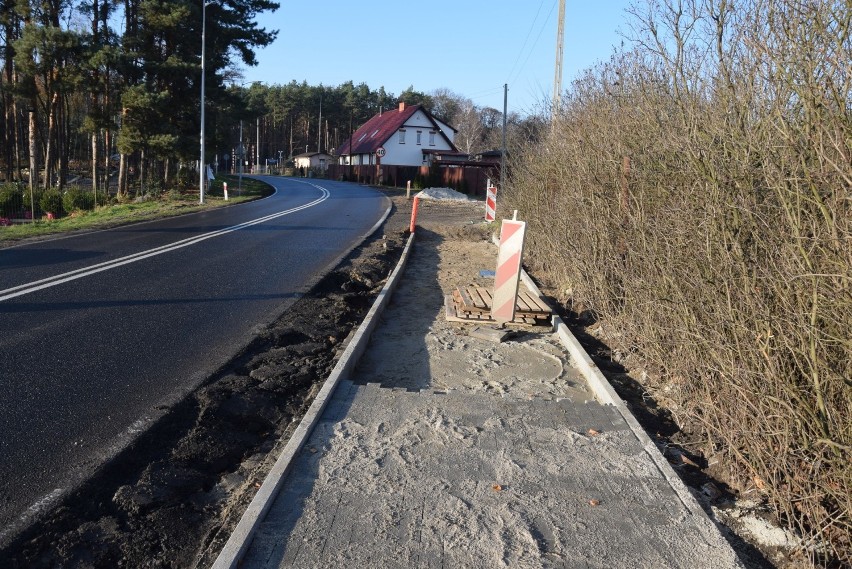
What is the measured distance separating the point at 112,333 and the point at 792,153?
6531 mm

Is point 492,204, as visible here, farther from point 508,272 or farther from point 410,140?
point 410,140

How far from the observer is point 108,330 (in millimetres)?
7641

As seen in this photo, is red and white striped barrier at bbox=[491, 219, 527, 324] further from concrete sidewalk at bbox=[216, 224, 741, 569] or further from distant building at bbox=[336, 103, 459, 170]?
distant building at bbox=[336, 103, 459, 170]

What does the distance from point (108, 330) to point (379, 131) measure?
6771 cm

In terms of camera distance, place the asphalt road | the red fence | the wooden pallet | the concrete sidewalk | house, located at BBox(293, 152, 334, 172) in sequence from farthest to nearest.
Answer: house, located at BBox(293, 152, 334, 172) < the red fence < the wooden pallet < the asphalt road < the concrete sidewalk

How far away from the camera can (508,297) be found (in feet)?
27.9

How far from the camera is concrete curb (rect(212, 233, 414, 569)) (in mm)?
3375

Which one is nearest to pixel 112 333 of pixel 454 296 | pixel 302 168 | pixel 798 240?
pixel 454 296

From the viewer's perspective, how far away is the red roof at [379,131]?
6938cm

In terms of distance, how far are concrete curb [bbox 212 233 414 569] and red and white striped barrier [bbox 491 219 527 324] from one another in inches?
68.3

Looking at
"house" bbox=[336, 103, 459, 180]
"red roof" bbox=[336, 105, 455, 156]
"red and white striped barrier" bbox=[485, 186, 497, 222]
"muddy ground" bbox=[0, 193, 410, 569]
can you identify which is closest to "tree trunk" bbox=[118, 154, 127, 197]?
"red and white striped barrier" bbox=[485, 186, 497, 222]

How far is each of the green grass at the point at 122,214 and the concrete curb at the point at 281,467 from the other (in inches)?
449

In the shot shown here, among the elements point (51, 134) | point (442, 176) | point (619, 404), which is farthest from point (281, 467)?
point (442, 176)

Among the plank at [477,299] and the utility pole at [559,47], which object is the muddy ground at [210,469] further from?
the utility pole at [559,47]
